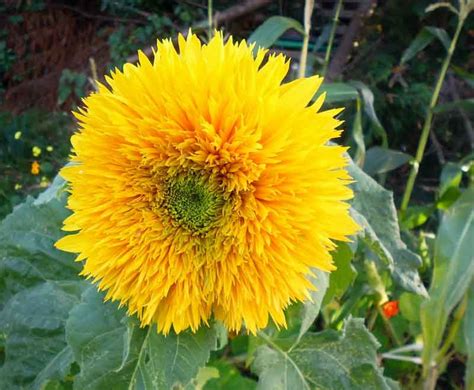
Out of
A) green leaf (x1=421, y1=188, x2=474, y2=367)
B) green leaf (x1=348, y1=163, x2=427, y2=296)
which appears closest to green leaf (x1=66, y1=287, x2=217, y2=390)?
green leaf (x1=348, y1=163, x2=427, y2=296)

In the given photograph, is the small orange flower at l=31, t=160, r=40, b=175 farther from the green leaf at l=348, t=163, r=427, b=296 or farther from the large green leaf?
the green leaf at l=348, t=163, r=427, b=296

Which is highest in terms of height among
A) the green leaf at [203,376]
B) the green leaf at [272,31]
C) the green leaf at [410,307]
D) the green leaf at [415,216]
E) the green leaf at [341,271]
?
the green leaf at [272,31]

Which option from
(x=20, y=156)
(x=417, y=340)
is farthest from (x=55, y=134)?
(x=417, y=340)

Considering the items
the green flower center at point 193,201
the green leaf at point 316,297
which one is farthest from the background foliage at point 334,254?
the green flower center at point 193,201

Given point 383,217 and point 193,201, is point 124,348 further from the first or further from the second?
point 383,217

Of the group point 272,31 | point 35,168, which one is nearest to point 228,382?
point 272,31

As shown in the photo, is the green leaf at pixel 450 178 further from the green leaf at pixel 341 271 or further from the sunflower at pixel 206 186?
the sunflower at pixel 206 186

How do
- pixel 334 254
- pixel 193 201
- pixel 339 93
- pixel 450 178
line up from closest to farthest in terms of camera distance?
1. pixel 193 201
2. pixel 334 254
3. pixel 339 93
4. pixel 450 178
